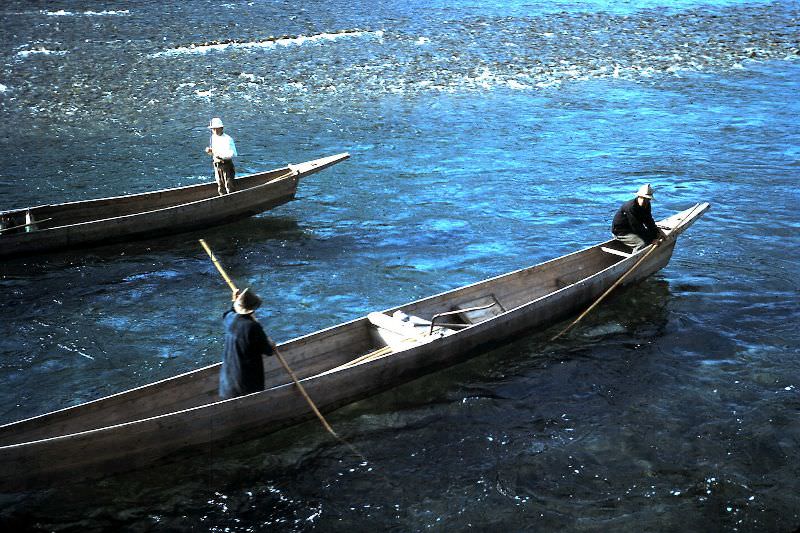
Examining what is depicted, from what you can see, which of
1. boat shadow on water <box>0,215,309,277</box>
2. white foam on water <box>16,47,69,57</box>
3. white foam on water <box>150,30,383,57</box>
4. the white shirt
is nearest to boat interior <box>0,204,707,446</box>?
boat shadow on water <box>0,215,309,277</box>

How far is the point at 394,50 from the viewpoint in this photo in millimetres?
34406

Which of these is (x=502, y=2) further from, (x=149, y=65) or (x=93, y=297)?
(x=93, y=297)

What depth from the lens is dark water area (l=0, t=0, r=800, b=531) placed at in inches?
416

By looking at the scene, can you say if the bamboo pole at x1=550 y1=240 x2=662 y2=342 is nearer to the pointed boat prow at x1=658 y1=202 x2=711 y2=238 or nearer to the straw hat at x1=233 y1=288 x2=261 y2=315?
the pointed boat prow at x1=658 y1=202 x2=711 y2=238

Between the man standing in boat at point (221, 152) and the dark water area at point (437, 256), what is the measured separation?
4.07 ft

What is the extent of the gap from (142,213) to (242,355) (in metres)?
8.33

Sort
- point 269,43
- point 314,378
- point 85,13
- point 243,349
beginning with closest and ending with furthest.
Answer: point 243,349, point 314,378, point 269,43, point 85,13

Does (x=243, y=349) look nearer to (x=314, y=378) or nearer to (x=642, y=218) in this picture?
(x=314, y=378)

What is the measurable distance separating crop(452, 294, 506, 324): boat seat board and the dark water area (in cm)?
77

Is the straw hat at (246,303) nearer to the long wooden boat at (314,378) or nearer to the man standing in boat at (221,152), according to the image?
the long wooden boat at (314,378)

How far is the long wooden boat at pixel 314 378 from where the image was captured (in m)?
9.59

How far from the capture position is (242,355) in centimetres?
1052

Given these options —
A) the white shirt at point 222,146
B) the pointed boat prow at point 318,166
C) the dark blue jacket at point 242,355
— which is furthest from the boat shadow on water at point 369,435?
the white shirt at point 222,146

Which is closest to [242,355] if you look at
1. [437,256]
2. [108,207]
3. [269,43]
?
[437,256]
